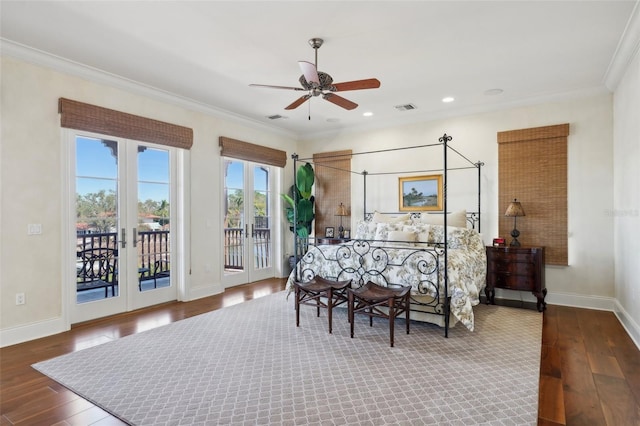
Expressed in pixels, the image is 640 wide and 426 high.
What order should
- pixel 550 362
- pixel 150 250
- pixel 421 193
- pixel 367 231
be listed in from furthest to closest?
pixel 421 193, pixel 367 231, pixel 150 250, pixel 550 362

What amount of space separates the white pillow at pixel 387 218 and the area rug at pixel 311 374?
1.90 m

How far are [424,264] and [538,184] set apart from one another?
8.06 feet

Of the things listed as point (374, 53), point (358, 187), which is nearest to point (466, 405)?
point (374, 53)

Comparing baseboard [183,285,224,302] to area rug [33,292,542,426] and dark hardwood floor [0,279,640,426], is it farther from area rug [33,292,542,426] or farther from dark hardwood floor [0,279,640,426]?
area rug [33,292,542,426]

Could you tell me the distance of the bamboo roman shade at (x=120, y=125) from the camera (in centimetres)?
373

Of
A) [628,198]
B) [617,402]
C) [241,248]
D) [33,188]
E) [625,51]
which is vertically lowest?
[617,402]

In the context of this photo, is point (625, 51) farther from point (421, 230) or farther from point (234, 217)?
point (234, 217)

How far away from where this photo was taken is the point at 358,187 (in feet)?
20.8

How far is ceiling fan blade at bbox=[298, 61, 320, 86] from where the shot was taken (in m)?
2.75

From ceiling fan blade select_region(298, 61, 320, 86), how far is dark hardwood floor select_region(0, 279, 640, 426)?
2776mm

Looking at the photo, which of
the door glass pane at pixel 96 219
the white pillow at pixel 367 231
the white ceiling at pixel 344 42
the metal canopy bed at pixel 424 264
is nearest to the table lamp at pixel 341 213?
the white pillow at pixel 367 231

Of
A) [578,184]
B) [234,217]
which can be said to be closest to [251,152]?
[234,217]

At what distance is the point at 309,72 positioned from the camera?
288 cm

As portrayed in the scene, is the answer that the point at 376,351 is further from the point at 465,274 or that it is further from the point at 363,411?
the point at 465,274
